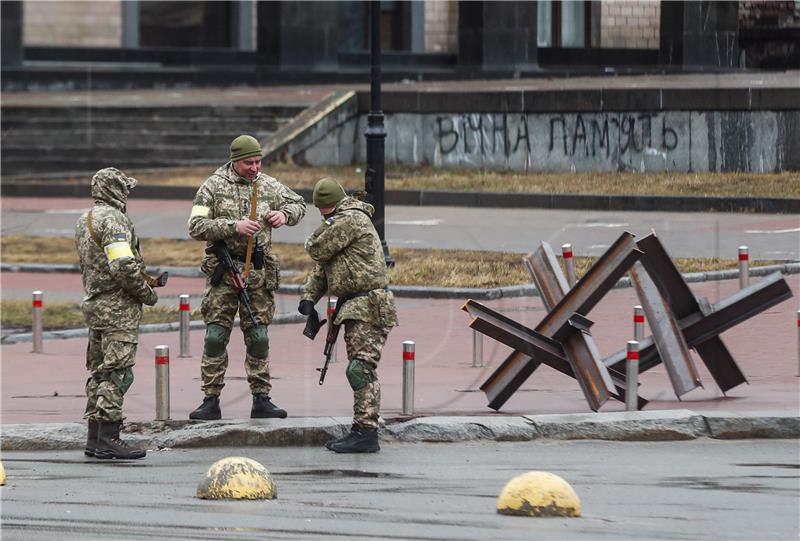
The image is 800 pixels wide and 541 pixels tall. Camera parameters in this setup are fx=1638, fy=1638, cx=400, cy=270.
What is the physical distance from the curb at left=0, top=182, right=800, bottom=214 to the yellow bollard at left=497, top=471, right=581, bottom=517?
15.7 meters

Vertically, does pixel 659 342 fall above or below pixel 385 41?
below

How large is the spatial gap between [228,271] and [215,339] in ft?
1.52

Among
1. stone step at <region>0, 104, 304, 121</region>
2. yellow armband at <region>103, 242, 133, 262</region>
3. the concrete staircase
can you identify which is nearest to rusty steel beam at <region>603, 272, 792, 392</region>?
yellow armband at <region>103, 242, 133, 262</region>

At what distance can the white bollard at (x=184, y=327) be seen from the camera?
13.8 m

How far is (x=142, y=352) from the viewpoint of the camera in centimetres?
1462

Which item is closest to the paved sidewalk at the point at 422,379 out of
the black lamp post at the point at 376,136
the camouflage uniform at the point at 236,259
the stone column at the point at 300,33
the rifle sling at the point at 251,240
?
the camouflage uniform at the point at 236,259

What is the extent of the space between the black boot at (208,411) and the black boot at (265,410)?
0.24 m

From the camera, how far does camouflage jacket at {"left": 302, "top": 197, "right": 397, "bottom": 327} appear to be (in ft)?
33.3

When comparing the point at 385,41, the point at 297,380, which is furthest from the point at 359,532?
the point at 385,41

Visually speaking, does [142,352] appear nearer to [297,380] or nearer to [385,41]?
[297,380]

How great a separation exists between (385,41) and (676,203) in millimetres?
20387

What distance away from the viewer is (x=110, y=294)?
395 inches

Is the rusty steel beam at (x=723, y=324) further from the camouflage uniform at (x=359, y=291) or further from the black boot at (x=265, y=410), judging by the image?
the black boot at (x=265, y=410)

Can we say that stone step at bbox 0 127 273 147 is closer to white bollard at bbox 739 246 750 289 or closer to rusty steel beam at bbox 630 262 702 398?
white bollard at bbox 739 246 750 289
